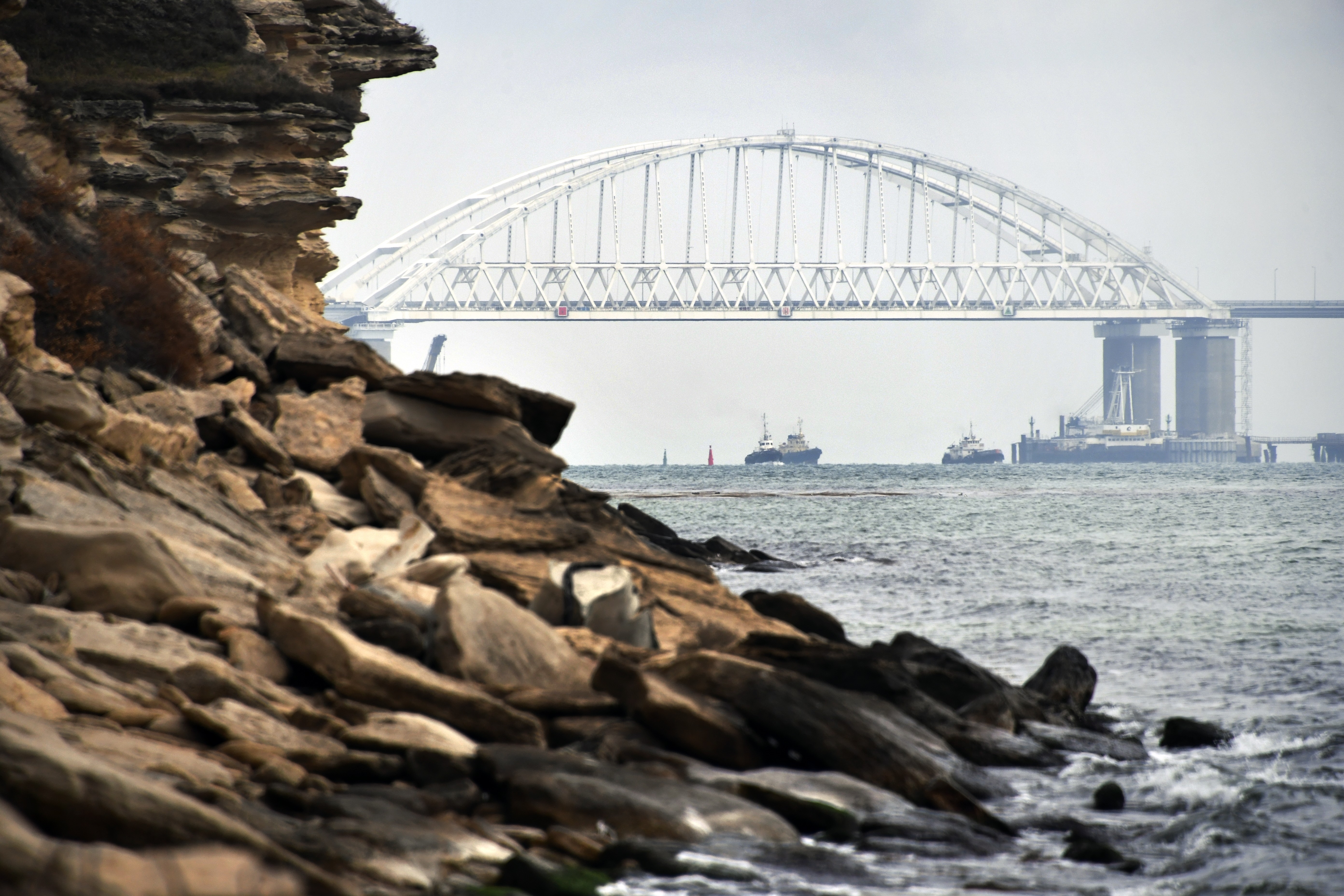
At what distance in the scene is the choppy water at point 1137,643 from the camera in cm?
574

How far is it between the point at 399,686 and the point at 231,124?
40.0ft

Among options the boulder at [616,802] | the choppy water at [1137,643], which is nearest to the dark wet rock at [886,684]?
the choppy water at [1137,643]

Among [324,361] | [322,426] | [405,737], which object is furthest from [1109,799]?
[324,361]

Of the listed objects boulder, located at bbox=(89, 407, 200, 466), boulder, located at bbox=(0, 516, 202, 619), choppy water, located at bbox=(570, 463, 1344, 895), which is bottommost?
choppy water, located at bbox=(570, 463, 1344, 895)

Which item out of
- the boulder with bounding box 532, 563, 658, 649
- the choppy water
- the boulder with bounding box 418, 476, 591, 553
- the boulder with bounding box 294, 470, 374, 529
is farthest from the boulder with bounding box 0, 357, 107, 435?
the choppy water

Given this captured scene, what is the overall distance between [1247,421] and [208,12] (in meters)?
149

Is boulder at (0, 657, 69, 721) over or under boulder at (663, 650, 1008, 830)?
over

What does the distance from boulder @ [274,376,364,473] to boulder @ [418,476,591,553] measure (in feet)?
4.11

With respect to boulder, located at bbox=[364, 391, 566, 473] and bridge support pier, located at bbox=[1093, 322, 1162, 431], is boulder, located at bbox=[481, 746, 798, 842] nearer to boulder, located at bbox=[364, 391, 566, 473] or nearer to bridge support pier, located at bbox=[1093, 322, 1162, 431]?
boulder, located at bbox=[364, 391, 566, 473]

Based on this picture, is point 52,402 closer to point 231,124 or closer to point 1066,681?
point 1066,681

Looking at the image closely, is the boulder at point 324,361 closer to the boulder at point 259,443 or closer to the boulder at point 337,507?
the boulder at point 259,443

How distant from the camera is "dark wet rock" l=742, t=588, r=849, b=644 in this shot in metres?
10.7

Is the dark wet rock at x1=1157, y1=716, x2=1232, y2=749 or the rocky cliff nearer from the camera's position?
the rocky cliff

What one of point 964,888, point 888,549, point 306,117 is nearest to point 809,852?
point 964,888
